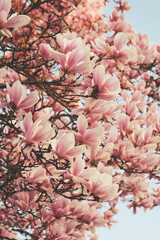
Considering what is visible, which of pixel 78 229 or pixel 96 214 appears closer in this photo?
pixel 96 214

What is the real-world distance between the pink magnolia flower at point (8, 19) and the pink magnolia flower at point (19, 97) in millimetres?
331

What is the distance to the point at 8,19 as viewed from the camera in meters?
1.85

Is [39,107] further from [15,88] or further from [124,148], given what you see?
[124,148]

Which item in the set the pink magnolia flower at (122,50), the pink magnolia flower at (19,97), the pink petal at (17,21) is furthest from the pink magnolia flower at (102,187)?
the pink petal at (17,21)

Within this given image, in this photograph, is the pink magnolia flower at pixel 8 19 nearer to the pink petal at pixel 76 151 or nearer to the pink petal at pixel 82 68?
the pink petal at pixel 82 68

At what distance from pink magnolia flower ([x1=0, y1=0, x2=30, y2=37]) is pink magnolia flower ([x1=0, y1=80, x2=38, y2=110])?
0.33m

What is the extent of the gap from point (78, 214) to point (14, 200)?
0.64 meters

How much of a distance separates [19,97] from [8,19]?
0.47m

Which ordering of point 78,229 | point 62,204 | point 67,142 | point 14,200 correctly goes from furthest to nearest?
point 78,229 < point 14,200 < point 62,204 < point 67,142

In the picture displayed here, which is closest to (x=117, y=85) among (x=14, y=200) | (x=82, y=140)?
(x=82, y=140)

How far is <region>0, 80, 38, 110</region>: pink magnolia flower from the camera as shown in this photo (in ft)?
6.37

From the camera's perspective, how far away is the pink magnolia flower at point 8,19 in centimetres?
182

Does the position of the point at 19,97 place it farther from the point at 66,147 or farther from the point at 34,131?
the point at 66,147

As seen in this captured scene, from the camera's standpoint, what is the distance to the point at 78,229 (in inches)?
131
